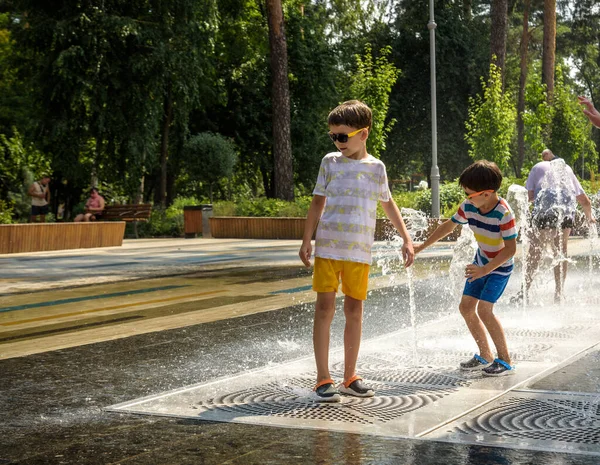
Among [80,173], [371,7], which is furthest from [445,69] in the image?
[80,173]

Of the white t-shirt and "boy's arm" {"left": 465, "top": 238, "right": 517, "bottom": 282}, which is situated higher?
the white t-shirt

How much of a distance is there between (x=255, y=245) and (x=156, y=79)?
8207 millimetres

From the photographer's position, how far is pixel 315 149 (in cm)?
4212

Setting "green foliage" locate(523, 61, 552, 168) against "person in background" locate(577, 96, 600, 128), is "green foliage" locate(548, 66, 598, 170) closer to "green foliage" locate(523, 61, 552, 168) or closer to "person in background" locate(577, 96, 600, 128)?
"green foliage" locate(523, 61, 552, 168)

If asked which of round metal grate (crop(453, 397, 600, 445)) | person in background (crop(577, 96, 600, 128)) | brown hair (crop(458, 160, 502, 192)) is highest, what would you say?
person in background (crop(577, 96, 600, 128))

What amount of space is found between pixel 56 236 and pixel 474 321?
17521mm

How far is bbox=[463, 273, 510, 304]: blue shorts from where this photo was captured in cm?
645

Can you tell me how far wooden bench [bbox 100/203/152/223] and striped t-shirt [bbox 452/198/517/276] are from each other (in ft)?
80.4

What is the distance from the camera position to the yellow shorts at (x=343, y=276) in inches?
225

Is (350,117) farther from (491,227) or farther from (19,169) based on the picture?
(19,169)

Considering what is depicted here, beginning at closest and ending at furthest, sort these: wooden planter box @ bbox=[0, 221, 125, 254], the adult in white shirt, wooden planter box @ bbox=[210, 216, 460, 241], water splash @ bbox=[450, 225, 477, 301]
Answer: the adult in white shirt
water splash @ bbox=[450, 225, 477, 301]
wooden planter box @ bbox=[0, 221, 125, 254]
wooden planter box @ bbox=[210, 216, 460, 241]

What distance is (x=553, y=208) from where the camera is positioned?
1070cm

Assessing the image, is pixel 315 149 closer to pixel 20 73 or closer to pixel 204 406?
pixel 20 73

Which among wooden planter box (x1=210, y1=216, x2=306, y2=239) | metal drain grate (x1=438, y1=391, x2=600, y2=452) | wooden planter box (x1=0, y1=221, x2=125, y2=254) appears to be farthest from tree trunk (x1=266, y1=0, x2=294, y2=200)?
metal drain grate (x1=438, y1=391, x2=600, y2=452)
